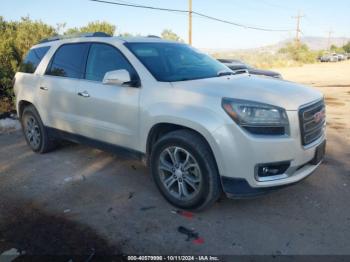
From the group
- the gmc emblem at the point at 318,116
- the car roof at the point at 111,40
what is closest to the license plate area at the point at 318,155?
the gmc emblem at the point at 318,116

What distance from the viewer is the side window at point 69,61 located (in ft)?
15.8

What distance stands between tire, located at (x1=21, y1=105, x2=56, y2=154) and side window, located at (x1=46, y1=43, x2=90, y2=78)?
2.79ft

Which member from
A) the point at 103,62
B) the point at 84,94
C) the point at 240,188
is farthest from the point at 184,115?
the point at 84,94

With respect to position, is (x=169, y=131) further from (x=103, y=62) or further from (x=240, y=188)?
(x=103, y=62)

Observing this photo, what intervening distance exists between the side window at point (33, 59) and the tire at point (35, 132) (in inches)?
25.0

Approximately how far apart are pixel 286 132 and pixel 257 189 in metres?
0.60

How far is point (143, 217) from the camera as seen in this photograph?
372cm

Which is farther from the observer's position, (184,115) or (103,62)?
(103,62)

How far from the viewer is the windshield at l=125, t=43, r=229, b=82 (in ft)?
13.4

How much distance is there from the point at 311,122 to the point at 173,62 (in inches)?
71.5

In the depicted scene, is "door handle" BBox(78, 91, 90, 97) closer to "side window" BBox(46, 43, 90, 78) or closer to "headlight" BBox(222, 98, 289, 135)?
"side window" BBox(46, 43, 90, 78)

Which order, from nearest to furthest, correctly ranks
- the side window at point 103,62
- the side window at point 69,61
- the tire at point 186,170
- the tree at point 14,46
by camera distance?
the tire at point 186,170 < the side window at point 103,62 < the side window at point 69,61 < the tree at point 14,46

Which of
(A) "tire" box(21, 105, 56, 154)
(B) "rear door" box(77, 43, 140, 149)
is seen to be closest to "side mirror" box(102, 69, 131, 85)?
(B) "rear door" box(77, 43, 140, 149)

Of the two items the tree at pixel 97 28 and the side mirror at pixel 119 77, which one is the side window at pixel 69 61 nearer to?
the side mirror at pixel 119 77
